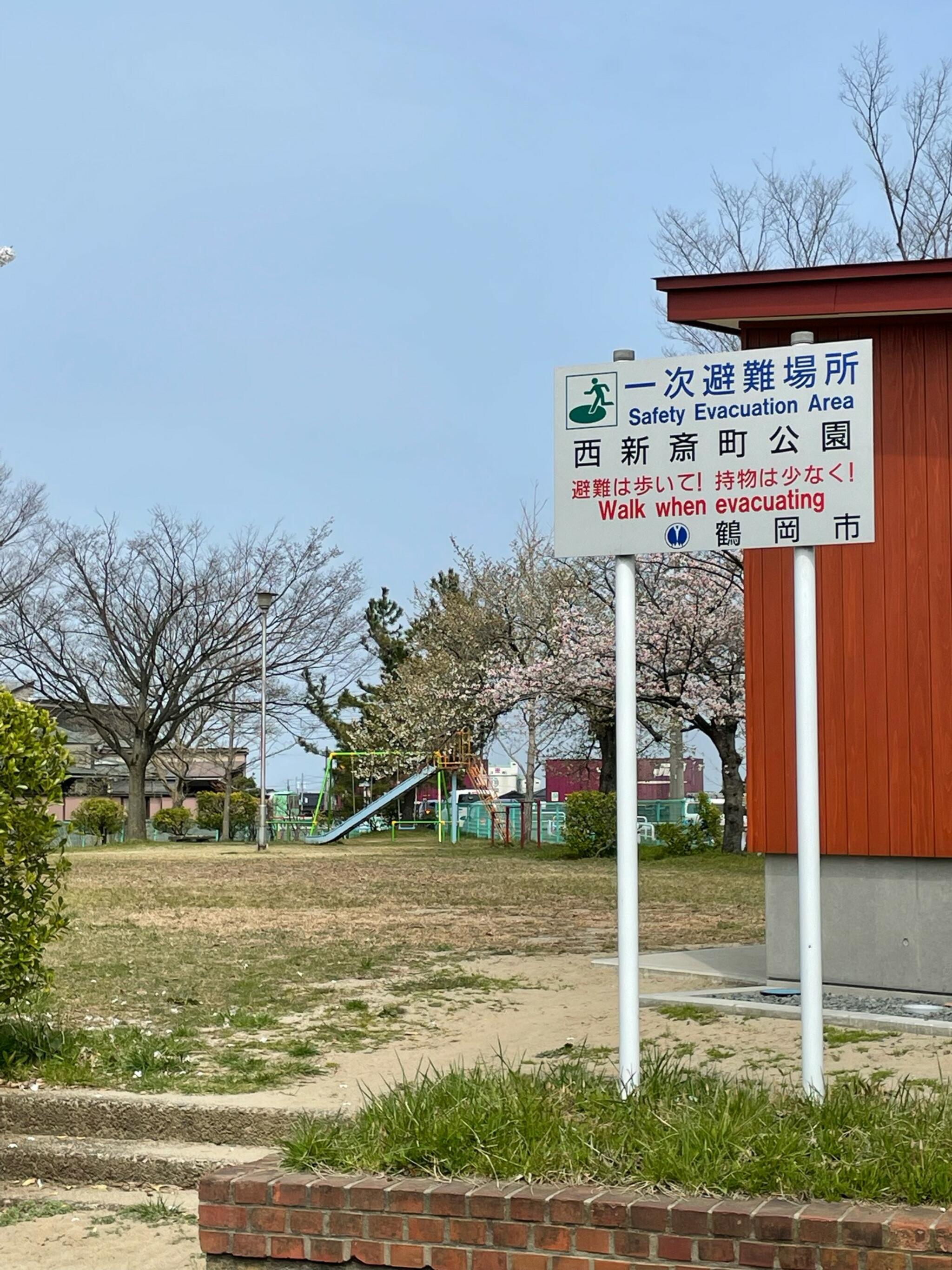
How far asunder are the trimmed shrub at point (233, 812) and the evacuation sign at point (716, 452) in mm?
43895

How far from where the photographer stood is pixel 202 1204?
4.41 m

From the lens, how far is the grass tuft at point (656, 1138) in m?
4.13

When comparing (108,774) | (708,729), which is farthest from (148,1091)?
(108,774)

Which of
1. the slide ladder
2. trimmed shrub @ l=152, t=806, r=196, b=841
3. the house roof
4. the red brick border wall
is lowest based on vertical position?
trimmed shrub @ l=152, t=806, r=196, b=841

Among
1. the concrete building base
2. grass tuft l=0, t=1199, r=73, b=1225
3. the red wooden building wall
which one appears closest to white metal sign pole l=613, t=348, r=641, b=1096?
grass tuft l=0, t=1199, r=73, b=1225

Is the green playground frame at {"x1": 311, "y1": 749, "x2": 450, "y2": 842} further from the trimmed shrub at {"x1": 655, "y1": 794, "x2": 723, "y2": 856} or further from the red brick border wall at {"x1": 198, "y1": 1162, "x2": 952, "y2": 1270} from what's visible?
the red brick border wall at {"x1": 198, "y1": 1162, "x2": 952, "y2": 1270}

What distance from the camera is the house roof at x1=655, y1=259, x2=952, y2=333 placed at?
9.27 meters

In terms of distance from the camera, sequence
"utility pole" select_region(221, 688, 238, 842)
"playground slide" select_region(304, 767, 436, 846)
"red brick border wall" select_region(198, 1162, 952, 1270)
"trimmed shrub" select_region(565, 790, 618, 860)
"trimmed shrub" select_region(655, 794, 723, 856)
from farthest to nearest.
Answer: "utility pole" select_region(221, 688, 238, 842) → "playground slide" select_region(304, 767, 436, 846) → "trimmed shrub" select_region(655, 794, 723, 856) → "trimmed shrub" select_region(565, 790, 618, 860) → "red brick border wall" select_region(198, 1162, 952, 1270)

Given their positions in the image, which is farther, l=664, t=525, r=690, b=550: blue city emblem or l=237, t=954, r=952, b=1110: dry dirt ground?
l=237, t=954, r=952, b=1110: dry dirt ground

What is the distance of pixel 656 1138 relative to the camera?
4.41m

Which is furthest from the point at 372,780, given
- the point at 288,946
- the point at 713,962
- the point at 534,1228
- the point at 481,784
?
the point at 534,1228

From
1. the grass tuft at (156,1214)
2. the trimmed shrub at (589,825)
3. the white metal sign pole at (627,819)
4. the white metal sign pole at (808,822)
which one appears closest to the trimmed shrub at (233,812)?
the trimmed shrub at (589,825)

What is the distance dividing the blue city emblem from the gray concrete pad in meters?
5.01

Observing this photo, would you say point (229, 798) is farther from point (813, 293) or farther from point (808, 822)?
point (808, 822)
